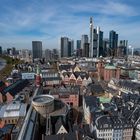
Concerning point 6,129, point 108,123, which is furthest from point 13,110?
point 108,123

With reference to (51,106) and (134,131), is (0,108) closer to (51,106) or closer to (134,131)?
(51,106)

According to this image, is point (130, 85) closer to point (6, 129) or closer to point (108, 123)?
point (108, 123)

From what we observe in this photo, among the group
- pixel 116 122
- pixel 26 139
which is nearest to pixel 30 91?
pixel 26 139

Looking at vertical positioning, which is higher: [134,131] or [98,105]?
[98,105]

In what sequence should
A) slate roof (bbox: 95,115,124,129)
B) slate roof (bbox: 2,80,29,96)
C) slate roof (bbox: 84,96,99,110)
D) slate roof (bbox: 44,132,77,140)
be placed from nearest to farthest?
slate roof (bbox: 44,132,77,140) < slate roof (bbox: 95,115,124,129) < slate roof (bbox: 84,96,99,110) < slate roof (bbox: 2,80,29,96)

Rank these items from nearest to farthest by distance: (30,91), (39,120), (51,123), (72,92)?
(51,123) < (39,120) < (72,92) < (30,91)

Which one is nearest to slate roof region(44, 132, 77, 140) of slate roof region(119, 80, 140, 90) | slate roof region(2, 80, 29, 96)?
slate roof region(2, 80, 29, 96)

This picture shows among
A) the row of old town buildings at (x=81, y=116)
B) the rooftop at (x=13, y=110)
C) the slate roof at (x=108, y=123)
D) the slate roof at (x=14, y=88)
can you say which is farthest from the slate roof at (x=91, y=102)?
the slate roof at (x=14, y=88)

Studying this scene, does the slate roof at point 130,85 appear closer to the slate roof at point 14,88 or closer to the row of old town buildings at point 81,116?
the row of old town buildings at point 81,116

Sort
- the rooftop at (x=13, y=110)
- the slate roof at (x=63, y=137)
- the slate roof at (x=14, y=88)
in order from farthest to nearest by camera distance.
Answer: the slate roof at (x=14, y=88)
the rooftop at (x=13, y=110)
the slate roof at (x=63, y=137)

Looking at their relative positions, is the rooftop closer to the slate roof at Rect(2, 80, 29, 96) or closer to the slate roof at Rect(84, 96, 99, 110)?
the slate roof at Rect(2, 80, 29, 96)

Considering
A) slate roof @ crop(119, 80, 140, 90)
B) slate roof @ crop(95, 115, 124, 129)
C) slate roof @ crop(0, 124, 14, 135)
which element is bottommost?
slate roof @ crop(0, 124, 14, 135)
